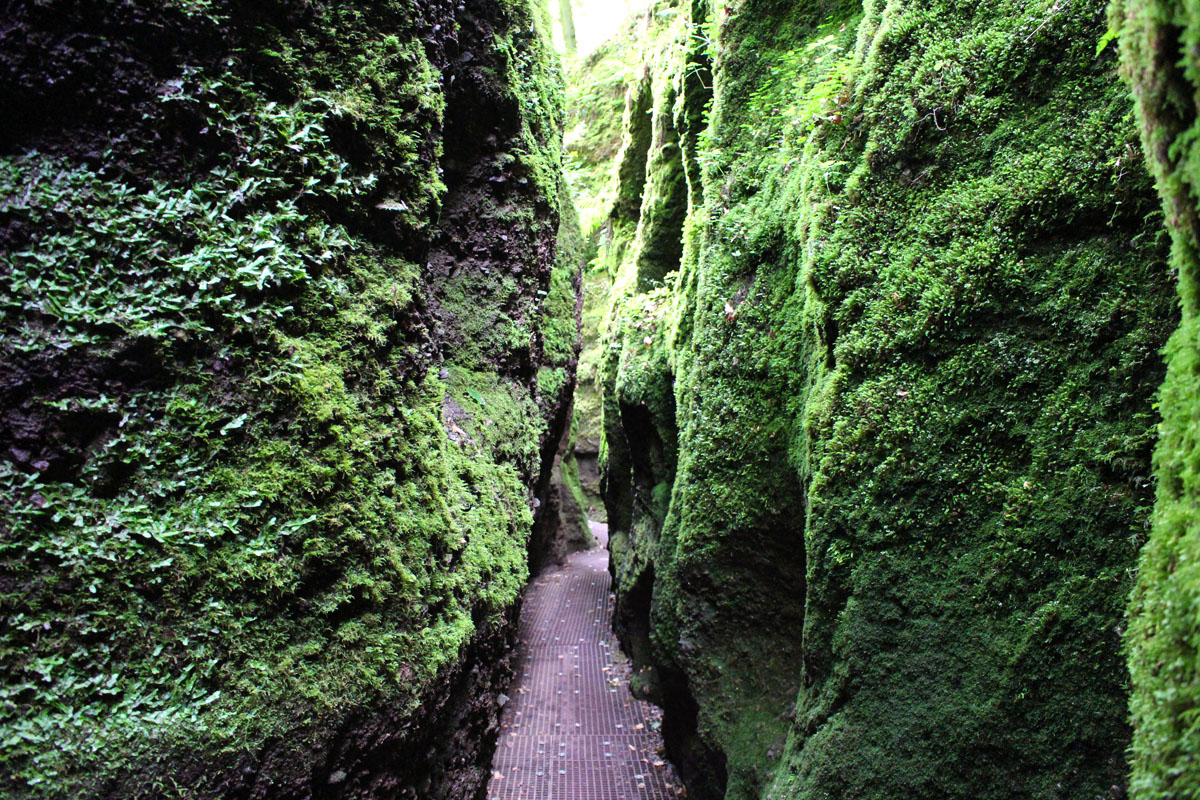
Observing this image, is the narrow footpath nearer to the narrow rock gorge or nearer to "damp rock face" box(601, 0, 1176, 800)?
the narrow rock gorge

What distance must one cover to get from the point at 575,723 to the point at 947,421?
6.49 m

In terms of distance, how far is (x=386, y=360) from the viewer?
13.7ft

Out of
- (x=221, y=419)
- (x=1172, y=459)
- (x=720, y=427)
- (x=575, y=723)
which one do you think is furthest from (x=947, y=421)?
(x=575, y=723)

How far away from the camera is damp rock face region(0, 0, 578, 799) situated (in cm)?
265

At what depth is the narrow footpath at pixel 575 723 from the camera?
643cm

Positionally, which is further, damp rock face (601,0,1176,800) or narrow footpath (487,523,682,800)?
narrow footpath (487,523,682,800)

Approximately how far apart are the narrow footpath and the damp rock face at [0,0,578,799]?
87.4 inches

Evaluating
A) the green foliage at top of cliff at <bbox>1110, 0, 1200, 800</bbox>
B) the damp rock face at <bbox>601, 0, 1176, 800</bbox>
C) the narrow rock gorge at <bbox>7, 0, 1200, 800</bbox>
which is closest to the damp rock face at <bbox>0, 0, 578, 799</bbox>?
the narrow rock gorge at <bbox>7, 0, 1200, 800</bbox>

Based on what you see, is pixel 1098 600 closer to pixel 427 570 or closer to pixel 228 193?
pixel 427 570

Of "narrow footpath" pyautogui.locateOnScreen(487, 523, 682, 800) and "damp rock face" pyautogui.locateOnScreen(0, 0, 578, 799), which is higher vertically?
"damp rock face" pyautogui.locateOnScreen(0, 0, 578, 799)

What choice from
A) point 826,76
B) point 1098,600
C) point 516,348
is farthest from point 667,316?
point 1098,600

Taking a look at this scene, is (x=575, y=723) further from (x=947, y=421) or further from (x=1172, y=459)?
(x=1172, y=459)

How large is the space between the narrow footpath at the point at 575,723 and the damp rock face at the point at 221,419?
7.29 ft

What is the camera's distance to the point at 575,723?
302 inches
